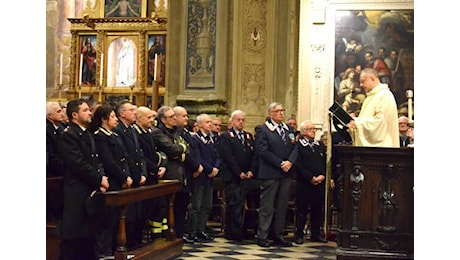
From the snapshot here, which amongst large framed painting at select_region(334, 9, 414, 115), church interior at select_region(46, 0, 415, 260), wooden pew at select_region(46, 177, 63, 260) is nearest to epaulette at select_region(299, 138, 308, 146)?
church interior at select_region(46, 0, 415, 260)

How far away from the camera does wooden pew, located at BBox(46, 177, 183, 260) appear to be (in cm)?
710

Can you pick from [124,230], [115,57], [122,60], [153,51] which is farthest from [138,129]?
[115,57]

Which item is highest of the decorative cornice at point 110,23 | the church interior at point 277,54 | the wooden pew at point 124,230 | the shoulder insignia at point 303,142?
the decorative cornice at point 110,23

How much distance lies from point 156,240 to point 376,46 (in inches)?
339

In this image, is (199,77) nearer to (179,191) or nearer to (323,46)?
(323,46)

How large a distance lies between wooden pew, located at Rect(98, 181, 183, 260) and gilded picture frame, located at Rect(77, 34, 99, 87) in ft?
41.7

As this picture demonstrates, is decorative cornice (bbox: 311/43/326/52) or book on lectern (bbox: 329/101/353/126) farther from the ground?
decorative cornice (bbox: 311/43/326/52)

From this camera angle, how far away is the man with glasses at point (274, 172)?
984cm

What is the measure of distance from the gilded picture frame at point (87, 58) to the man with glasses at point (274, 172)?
12.2 meters

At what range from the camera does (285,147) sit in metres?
9.95

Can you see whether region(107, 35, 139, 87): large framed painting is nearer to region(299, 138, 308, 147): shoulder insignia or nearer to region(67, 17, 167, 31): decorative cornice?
region(67, 17, 167, 31): decorative cornice

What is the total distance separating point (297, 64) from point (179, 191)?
7.99 metres

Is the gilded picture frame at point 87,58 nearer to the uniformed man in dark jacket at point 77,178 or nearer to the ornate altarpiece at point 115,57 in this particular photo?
the ornate altarpiece at point 115,57

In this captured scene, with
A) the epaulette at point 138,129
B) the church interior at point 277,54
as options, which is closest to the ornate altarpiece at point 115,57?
the church interior at point 277,54
